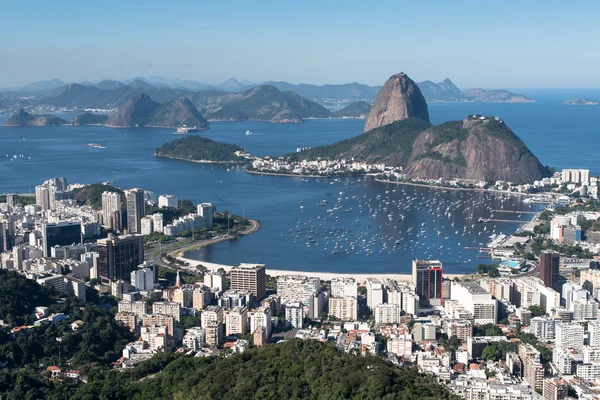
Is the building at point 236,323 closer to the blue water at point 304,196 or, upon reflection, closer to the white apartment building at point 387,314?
the white apartment building at point 387,314

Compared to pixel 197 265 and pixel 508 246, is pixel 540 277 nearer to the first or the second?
pixel 508 246

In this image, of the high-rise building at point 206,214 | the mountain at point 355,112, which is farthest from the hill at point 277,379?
the mountain at point 355,112

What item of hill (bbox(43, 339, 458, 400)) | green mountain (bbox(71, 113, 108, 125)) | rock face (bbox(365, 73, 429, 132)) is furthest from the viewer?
green mountain (bbox(71, 113, 108, 125))

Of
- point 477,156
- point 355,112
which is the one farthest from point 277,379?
point 355,112

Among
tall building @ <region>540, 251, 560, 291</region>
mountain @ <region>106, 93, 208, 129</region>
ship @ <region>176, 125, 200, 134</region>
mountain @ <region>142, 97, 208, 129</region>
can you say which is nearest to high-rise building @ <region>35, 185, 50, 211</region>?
tall building @ <region>540, 251, 560, 291</region>

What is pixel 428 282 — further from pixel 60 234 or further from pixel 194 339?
pixel 60 234

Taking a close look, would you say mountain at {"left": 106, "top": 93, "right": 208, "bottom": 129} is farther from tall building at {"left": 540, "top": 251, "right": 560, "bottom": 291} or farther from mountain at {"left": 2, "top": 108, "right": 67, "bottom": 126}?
tall building at {"left": 540, "top": 251, "right": 560, "bottom": 291}
